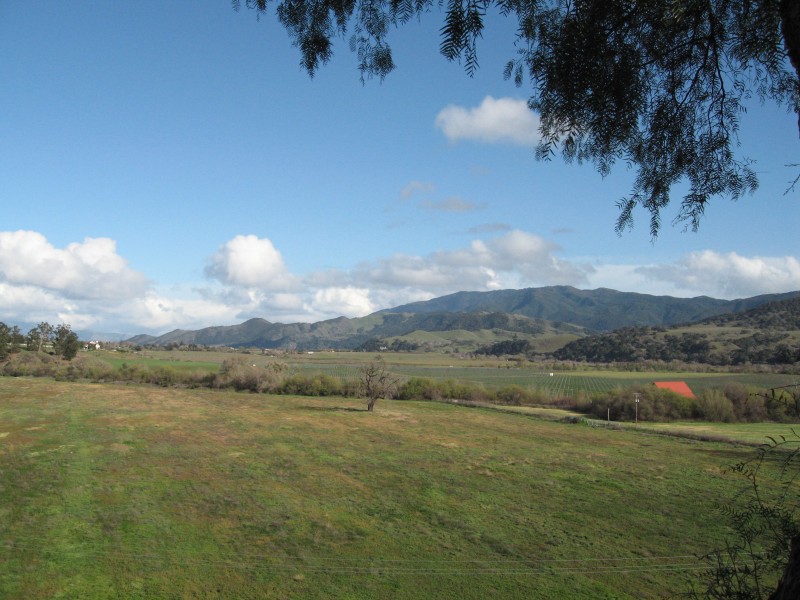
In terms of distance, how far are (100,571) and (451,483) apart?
1423 centimetres

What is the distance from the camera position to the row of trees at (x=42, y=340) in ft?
263

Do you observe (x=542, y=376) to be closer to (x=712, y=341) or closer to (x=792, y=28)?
(x=712, y=341)

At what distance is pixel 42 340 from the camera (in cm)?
8850

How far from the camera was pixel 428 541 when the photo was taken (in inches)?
631

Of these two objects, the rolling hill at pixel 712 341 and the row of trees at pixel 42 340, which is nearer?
the row of trees at pixel 42 340

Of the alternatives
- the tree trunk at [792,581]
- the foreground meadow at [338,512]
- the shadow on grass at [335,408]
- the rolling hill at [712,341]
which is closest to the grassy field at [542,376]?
the rolling hill at [712,341]

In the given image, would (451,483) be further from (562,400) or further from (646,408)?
(562,400)

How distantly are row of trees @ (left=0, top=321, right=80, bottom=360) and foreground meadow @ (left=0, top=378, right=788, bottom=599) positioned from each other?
5264 centimetres

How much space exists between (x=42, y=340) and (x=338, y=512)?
90.9m

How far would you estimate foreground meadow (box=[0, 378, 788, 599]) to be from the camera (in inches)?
507

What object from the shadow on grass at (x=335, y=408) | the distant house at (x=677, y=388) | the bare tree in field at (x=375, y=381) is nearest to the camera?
the shadow on grass at (x=335, y=408)

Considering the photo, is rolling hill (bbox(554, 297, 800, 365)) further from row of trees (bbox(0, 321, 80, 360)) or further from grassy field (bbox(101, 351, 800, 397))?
row of trees (bbox(0, 321, 80, 360))

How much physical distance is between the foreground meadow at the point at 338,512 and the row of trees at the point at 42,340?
52639mm

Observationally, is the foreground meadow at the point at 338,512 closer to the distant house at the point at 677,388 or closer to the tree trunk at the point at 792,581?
the tree trunk at the point at 792,581
